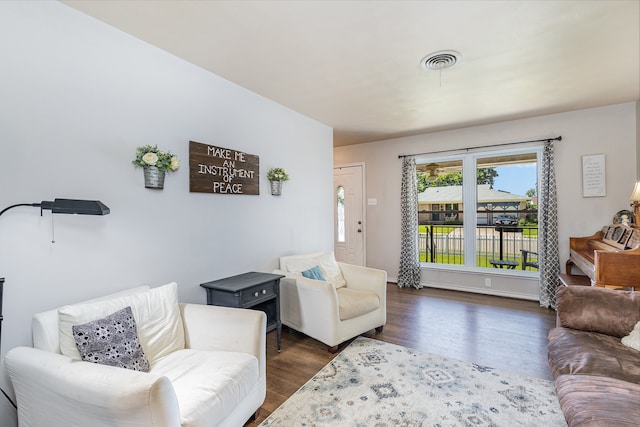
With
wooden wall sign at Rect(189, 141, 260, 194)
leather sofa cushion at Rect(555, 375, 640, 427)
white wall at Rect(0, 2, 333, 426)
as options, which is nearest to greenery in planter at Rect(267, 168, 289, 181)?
wooden wall sign at Rect(189, 141, 260, 194)

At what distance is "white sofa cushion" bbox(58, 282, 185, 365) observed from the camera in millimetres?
1561

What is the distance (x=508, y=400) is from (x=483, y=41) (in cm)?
251

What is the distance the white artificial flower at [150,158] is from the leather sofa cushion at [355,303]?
1915 millimetres

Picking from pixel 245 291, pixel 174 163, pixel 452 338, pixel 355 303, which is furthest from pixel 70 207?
pixel 452 338

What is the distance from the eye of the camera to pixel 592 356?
1.75 m

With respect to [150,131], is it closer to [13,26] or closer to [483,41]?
[13,26]

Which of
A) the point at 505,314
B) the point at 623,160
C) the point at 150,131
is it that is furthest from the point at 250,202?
the point at 623,160

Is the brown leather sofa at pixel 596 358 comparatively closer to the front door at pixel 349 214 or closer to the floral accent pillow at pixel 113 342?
the floral accent pillow at pixel 113 342

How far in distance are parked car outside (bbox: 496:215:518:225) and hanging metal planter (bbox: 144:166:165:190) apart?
4.56m

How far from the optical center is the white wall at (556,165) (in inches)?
148

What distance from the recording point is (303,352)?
111 inches

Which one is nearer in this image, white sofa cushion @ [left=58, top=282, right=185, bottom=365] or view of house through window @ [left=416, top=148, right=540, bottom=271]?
white sofa cushion @ [left=58, top=282, right=185, bottom=365]

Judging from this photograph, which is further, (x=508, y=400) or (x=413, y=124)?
(x=413, y=124)

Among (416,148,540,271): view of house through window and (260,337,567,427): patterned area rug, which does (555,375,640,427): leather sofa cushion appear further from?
(416,148,540,271): view of house through window
